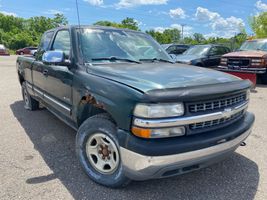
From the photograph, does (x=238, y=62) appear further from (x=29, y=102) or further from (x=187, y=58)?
(x=29, y=102)

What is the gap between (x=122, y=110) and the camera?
2488 mm

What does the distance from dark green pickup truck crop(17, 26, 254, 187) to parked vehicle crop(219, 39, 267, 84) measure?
719cm

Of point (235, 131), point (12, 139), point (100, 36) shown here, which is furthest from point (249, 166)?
point (12, 139)

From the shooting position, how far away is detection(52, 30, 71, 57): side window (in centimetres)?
387

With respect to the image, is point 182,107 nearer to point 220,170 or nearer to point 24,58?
point 220,170

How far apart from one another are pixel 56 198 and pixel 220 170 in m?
2.01

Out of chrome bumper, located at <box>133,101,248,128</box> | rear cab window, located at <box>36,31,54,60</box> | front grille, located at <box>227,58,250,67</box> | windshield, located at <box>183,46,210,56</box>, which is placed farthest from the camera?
windshield, located at <box>183,46,210,56</box>

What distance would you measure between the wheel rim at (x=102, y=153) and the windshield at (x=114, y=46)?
1.09m

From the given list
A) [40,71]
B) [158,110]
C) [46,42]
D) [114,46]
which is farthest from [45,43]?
[158,110]

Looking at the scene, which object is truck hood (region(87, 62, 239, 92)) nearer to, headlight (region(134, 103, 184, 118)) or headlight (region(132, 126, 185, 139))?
headlight (region(134, 103, 184, 118))

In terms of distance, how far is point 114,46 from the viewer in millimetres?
3777

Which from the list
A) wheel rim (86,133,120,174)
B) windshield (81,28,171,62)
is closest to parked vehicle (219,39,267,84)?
windshield (81,28,171,62)

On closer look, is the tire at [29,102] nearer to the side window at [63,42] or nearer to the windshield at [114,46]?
the side window at [63,42]

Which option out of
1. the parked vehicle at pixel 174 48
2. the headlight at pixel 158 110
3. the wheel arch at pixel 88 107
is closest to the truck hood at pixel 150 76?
the headlight at pixel 158 110
